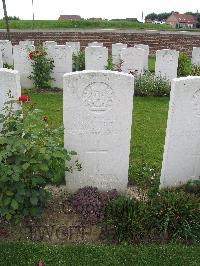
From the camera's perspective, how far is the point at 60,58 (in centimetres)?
1054

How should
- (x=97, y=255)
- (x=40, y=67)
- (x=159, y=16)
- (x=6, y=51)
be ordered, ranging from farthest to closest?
(x=159, y=16) → (x=6, y=51) → (x=40, y=67) → (x=97, y=255)

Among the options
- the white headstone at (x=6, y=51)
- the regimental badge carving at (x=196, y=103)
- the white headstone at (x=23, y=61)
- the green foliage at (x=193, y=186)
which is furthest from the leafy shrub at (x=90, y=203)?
the white headstone at (x=6, y=51)

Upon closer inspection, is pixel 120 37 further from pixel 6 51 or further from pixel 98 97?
pixel 98 97

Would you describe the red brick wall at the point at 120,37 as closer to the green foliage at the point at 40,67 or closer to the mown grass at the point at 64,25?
the mown grass at the point at 64,25

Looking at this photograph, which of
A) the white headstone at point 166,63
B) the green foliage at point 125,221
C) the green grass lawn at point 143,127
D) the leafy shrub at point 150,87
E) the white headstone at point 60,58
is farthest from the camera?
the white headstone at point 166,63

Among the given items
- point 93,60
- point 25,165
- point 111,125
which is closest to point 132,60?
point 93,60

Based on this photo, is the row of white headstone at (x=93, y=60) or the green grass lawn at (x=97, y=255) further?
the row of white headstone at (x=93, y=60)

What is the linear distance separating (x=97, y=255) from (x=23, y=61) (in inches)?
307

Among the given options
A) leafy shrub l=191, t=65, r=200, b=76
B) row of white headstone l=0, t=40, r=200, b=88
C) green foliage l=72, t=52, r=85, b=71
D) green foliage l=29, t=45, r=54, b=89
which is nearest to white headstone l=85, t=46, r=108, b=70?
row of white headstone l=0, t=40, r=200, b=88

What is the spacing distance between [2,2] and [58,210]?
48.9ft

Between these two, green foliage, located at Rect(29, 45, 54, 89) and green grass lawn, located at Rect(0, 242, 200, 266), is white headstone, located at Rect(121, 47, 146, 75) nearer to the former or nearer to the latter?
green foliage, located at Rect(29, 45, 54, 89)

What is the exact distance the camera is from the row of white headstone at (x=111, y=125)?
454 cm

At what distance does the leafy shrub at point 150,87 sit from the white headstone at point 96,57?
1.33 m

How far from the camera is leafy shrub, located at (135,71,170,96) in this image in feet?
33.2
